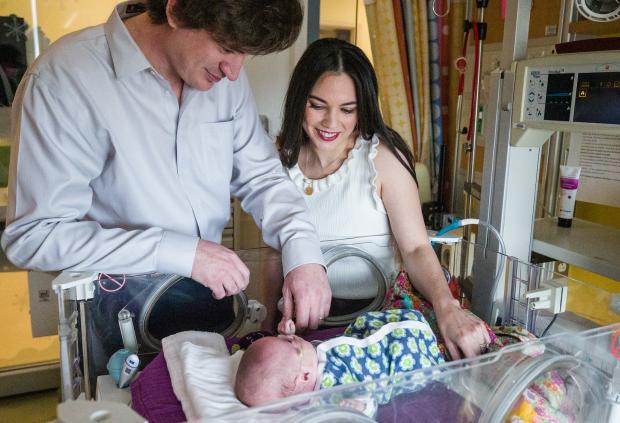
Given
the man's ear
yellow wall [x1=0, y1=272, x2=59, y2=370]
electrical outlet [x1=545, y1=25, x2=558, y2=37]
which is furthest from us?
yellow wall [x1=0, y1=272, x2=59, y2=370]

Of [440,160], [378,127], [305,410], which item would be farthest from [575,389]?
[440,160]

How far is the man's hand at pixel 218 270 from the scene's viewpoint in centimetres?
125

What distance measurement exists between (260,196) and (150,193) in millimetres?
312

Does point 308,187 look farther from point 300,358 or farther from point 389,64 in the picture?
point 389,64

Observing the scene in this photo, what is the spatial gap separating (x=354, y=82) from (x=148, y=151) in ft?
1.99

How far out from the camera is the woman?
5.31ft

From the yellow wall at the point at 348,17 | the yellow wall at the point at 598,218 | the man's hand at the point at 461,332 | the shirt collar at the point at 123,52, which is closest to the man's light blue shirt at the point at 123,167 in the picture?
the shirt collar at the point at 123,52

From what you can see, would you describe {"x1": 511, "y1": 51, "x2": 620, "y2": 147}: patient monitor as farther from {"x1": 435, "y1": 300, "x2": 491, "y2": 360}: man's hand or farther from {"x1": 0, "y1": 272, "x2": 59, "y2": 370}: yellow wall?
{"x1": 0, "y1": 272, "x2": 59, "y2": 370}: yellow wall

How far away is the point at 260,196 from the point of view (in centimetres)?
158

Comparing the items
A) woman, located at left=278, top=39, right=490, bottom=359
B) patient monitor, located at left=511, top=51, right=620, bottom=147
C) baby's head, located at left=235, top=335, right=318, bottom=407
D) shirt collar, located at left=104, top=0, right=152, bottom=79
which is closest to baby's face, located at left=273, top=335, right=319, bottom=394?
baby's head, located at left=235, top=335, right=318, bottom=407

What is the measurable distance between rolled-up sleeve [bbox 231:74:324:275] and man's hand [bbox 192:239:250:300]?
0.62ft

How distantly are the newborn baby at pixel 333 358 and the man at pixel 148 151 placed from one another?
16cm

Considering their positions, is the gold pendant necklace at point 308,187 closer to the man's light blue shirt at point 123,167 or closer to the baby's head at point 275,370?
the man's light blue shirt at point 123,167

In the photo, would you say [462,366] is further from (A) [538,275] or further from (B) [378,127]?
(B) [378,127]
